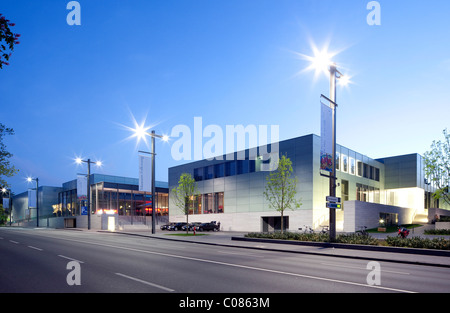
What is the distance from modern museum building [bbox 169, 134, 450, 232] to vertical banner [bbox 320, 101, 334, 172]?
24.5m

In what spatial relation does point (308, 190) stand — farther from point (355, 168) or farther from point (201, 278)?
point (201, 278)

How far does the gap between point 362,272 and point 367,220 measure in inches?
1430

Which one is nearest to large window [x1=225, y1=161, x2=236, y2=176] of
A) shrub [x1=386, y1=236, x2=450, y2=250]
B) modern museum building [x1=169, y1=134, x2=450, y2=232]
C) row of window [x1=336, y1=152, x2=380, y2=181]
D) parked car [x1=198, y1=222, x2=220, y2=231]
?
modern museum building [x1=169, y1=134, x2=450, y2=232]

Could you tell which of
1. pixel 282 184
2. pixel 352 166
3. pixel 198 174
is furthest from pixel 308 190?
pixel 198 174

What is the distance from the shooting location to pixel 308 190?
4488cm

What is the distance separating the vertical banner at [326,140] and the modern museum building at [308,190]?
2446cm

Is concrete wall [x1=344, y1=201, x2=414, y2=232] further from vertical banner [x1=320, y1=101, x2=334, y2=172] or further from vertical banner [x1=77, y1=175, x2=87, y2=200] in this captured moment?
vertical banner [x1=77, y1=175, x2=87, y2=200]

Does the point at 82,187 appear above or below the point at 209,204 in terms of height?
above

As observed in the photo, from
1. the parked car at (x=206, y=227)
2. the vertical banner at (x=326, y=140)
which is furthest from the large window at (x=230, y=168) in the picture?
the vertical banner at (x=326, y=140)

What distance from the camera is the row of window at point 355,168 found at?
165ft

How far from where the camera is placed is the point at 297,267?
1236 cm

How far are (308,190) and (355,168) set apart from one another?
1392 centimetres

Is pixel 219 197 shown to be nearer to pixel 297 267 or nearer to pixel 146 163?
pixel 146 163

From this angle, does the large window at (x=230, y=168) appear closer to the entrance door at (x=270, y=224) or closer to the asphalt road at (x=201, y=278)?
the entrance door at (x=270, y=224)
